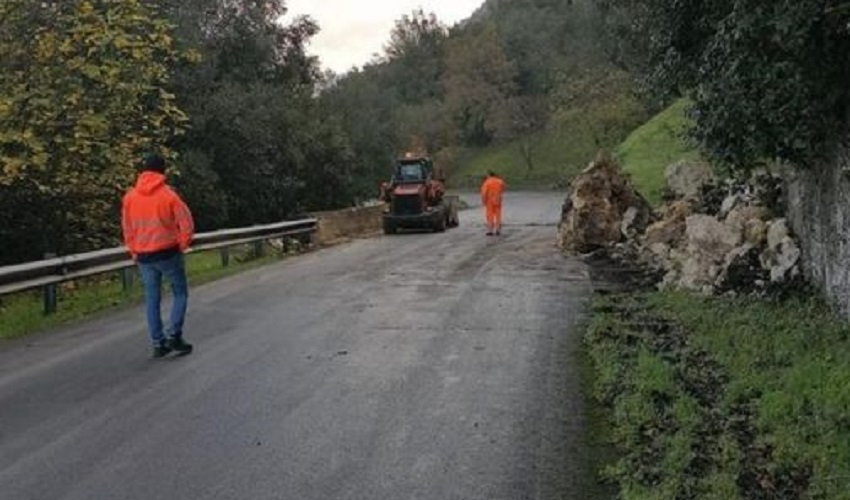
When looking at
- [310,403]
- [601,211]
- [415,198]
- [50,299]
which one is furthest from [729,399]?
[415,198]

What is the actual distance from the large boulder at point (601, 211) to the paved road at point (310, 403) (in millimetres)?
6971

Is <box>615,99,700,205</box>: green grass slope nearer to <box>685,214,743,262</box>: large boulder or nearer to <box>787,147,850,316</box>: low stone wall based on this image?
<box>685,214,743,262</box>: large boulder

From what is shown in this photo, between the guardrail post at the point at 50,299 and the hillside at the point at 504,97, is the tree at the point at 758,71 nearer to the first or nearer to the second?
the guardrail post at the point at 50,299

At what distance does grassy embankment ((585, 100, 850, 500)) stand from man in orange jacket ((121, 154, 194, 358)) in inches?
158

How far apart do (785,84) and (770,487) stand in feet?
15.8

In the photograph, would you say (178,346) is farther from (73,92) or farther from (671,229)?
(671,229)

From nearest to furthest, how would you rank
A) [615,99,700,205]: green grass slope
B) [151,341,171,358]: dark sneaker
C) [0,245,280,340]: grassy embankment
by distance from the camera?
[151,341,171,358]: dark sneaker < [0,245,280,340]: grassy embankment < [615,99,700,205]: green grass slope

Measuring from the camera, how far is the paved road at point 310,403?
18.7ft

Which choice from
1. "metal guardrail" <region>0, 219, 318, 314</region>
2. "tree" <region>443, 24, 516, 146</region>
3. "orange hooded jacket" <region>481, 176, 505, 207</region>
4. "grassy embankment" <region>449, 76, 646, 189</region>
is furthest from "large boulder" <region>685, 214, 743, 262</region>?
"tree" <region>443, 24, 516, 146</region>

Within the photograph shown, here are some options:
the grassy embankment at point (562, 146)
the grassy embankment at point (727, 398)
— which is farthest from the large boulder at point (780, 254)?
the grassy embankment at point (562, 146)

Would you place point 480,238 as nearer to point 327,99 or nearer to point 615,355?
point 615,355

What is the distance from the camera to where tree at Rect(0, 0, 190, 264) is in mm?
16125

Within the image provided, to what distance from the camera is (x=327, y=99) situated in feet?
185

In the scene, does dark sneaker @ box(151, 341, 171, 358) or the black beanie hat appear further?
the black beanie hat
